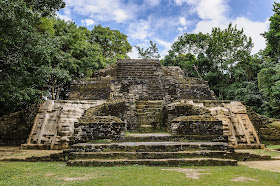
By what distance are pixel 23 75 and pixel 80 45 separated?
23.0 feet

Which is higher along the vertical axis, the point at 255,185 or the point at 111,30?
the point at 111,30

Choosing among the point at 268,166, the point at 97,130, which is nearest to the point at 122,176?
the point at 97,130

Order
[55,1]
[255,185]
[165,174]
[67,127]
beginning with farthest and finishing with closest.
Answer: [55,1], [67,127], [165,174], [255,185]

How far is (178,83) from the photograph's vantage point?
1152 centimetres

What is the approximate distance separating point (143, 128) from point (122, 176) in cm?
398

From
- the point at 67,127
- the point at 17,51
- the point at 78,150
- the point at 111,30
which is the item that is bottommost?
the point at 78,150

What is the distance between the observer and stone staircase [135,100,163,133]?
701 cm

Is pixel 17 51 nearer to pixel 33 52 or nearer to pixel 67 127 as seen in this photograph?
pixel 33 52

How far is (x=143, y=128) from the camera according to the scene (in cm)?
696

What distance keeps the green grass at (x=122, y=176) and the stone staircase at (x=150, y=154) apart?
0.32 m

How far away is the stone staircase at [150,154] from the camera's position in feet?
12.7

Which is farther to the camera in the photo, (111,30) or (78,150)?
(111,30)

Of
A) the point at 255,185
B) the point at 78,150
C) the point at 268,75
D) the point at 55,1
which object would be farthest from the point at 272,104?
the point at 55,1

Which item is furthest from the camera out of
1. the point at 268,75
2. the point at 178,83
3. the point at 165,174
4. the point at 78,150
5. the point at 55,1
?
the point at 178,83
